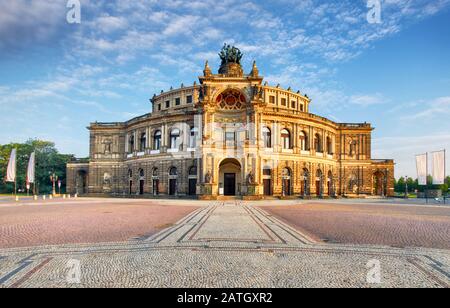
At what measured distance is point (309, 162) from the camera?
46.0 m

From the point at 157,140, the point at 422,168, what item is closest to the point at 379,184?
the point at 422,168

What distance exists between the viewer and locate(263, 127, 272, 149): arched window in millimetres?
43562

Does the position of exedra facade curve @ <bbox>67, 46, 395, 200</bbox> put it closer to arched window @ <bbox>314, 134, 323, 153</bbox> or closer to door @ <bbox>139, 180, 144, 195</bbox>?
arched window @ <bbox>314, 134, 323, 153</bbox>

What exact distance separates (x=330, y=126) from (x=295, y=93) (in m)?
9.25

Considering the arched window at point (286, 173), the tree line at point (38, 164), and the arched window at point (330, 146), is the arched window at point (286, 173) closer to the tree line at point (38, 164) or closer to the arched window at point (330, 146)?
the arched window at point (330, 146)

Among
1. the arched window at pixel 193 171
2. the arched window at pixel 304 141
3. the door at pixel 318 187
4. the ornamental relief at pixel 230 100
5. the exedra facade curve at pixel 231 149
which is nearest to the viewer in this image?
the exedra facade curve at pixel 231 149

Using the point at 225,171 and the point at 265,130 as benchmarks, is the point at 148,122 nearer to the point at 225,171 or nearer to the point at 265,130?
the point at 225,171

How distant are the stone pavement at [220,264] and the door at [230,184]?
3367cm

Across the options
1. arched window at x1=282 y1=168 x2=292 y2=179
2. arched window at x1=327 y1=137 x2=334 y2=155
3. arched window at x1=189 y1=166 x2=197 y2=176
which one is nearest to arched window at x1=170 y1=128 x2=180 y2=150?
arched window at x1=189 y1=166 x2=197 y2=176

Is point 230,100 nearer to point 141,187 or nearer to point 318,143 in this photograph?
point 318,143

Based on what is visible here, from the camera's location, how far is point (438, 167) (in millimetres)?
38188

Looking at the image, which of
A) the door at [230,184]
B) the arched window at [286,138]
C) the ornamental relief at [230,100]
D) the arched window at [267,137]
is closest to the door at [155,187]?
the door at [230,184]

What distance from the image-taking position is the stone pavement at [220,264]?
5.43 metres
